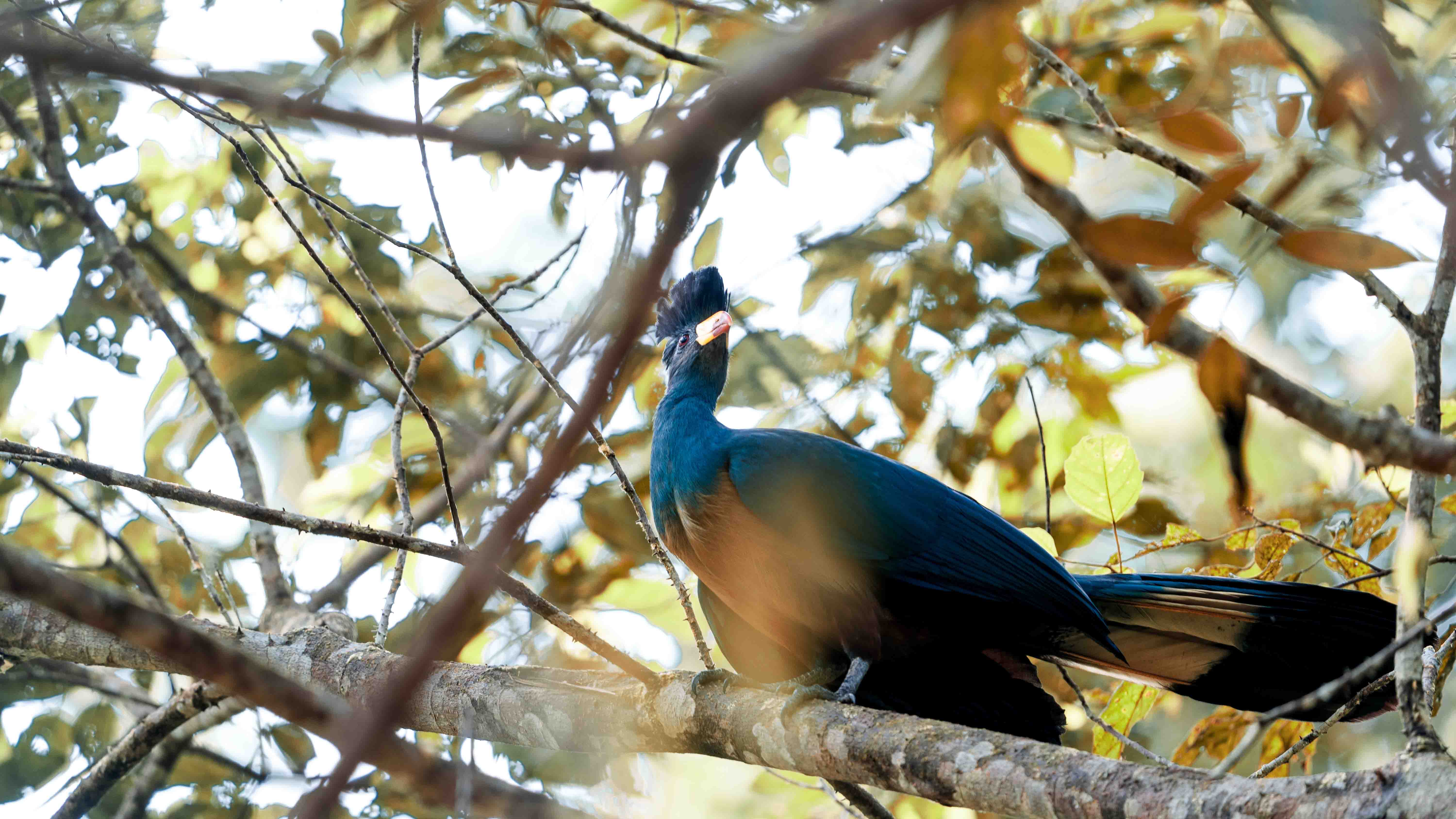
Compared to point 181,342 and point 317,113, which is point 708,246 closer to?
point 181,342

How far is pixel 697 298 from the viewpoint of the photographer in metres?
3.22

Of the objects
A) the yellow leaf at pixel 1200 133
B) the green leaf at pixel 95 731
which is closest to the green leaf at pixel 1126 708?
the yellow leaf at pixel 1200 133

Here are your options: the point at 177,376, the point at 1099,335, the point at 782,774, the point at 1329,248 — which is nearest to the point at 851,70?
the point at 1329,248

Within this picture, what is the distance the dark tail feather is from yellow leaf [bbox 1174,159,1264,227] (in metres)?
1.34

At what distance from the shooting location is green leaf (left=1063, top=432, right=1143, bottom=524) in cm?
220

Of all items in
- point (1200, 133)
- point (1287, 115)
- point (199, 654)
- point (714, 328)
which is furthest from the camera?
point (714, 328)

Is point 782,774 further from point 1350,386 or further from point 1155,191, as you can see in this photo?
point 1350,386

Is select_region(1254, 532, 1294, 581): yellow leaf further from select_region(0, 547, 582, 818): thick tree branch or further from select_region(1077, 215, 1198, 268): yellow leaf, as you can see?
select_region(0, 547, 582, 818): thick tree branch

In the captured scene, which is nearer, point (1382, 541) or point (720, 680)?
point (720, 680)

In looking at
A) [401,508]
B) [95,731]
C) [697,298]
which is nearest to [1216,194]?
[401,508]

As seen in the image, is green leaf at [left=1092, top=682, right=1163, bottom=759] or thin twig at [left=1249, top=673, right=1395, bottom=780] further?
green leaf at [left=1092, top=682, right=1163, bottom=759]

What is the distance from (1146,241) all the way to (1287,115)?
82 centimetres

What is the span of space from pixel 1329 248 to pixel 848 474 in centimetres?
159

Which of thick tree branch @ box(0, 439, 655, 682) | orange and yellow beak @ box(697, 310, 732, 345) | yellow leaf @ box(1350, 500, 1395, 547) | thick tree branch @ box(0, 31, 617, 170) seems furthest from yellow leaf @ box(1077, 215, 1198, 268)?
orange and yellow beak @ box(697, 310, 732, 345)
